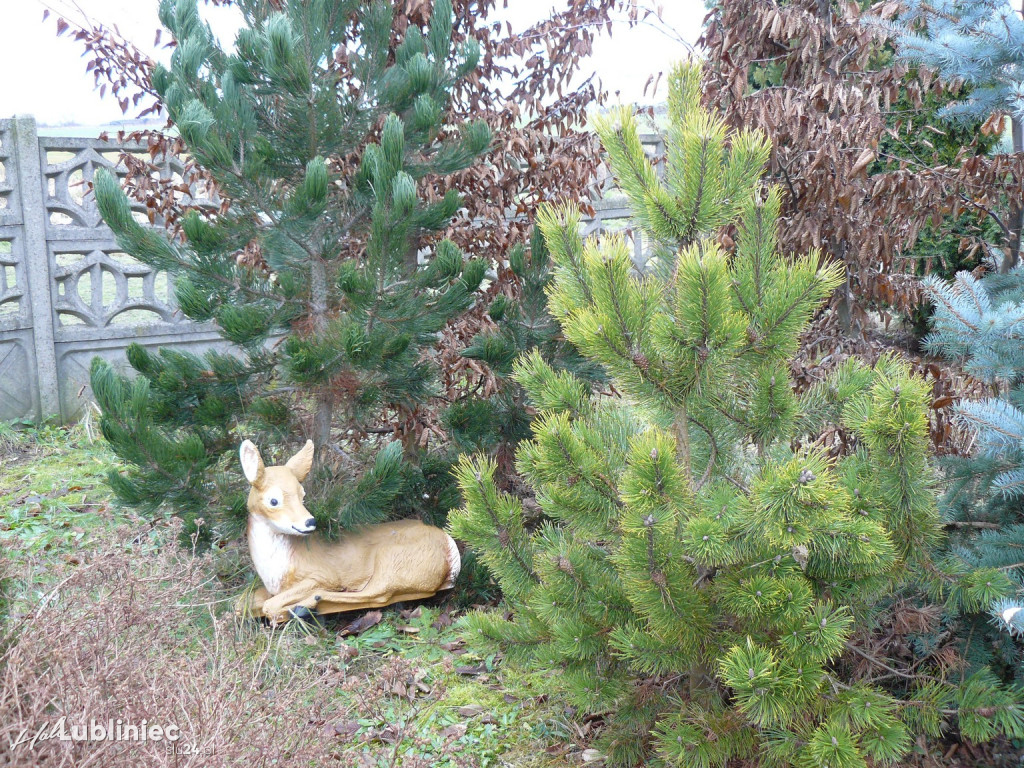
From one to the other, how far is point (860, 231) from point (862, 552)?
2.28 meters

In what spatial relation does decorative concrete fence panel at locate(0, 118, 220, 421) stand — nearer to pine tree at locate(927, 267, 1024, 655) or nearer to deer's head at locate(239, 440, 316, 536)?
deer's head at locate(239, 440, 316, 536)

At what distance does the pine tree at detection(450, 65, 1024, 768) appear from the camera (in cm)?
229

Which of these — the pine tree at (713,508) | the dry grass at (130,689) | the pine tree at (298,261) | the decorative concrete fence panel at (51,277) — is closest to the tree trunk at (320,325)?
the pine tree at (298,261)

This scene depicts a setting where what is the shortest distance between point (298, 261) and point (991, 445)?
301cm

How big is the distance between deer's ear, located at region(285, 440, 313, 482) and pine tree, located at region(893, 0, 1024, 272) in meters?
2.91

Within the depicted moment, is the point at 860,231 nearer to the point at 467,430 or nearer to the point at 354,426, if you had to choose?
the point at 467,430

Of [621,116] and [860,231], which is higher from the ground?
[621,116]

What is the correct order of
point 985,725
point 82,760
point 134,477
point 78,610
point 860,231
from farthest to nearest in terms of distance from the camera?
point 860,231 → point 134,477 → point 78,610 → point 985,725 → point 82,760

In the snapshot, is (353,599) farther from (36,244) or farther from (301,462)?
(36,244)

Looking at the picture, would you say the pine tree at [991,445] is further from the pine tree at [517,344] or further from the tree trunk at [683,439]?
the pine tree at [517,344]

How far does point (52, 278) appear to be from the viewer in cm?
703

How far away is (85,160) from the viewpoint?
7.05 metres

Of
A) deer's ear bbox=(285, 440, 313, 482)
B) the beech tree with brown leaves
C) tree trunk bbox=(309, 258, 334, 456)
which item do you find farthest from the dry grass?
the beech tree with brown leaves

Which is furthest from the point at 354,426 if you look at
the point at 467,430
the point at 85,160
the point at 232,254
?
the point at 85,160
